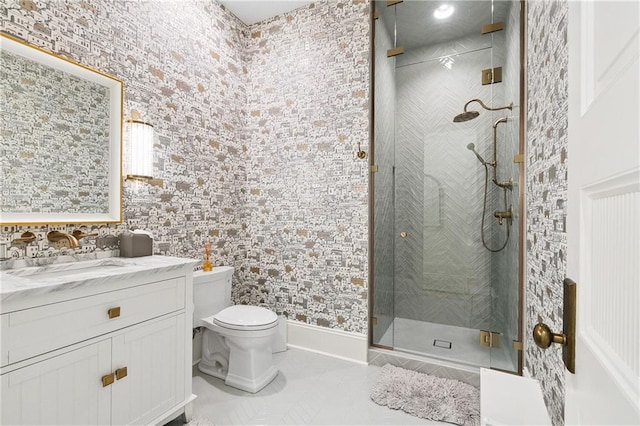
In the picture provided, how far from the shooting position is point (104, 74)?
6.23 ft

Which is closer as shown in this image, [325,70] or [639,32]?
[639,32]

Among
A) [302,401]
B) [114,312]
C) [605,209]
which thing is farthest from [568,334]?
[302,401]

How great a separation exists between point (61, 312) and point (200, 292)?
3.51ft

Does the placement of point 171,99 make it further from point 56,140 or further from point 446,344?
point 446,344

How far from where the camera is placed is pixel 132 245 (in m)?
1.95

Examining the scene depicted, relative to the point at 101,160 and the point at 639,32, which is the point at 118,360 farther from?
the point at 639,32

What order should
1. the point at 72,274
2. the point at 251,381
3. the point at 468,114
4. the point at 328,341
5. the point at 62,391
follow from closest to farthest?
the point at 62,391 < the point at 72,274 < the point at 251,381 < the point at 468,114 < the point at 328,341

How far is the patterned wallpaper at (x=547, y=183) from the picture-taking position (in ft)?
4.13

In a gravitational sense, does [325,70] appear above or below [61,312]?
above

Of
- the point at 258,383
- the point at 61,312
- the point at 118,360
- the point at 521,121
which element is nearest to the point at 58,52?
the point at 61,312

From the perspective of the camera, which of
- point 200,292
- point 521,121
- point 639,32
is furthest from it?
point 200,292

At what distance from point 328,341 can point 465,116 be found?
2177mm

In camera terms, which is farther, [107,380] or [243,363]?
[243,363]

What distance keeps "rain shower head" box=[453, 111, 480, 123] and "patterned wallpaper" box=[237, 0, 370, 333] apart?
2.50 ft
